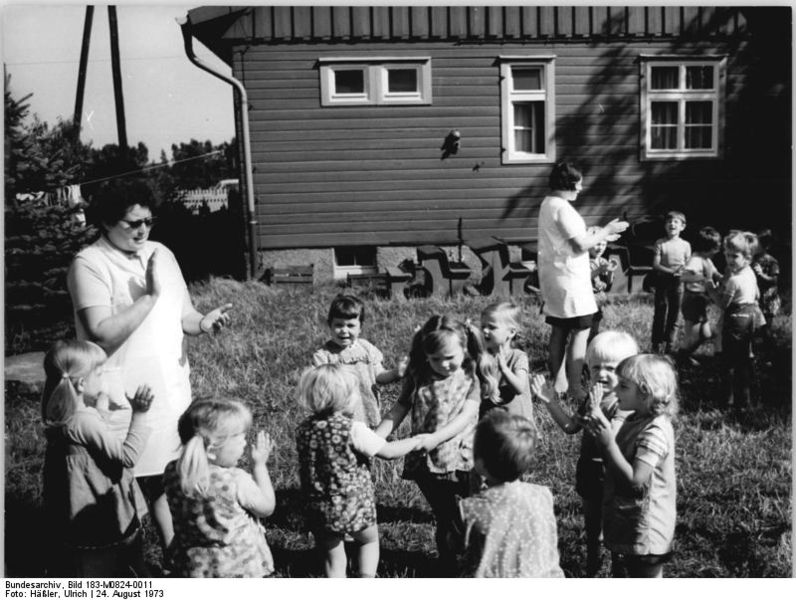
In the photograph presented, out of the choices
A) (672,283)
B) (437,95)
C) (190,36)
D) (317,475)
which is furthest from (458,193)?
(317,475)

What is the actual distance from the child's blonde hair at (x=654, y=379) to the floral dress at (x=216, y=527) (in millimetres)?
1349

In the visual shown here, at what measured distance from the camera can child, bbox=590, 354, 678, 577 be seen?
2719 millimetres

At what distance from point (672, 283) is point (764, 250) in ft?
2.71

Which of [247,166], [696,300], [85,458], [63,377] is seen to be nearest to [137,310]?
[63,377]

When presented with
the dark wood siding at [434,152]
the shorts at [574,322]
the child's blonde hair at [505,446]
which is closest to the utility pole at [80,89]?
the dark wood siding at [434,152]

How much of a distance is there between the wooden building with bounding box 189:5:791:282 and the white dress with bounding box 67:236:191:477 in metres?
8.26

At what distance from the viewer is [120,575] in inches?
124

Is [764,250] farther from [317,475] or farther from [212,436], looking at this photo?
[212,436]

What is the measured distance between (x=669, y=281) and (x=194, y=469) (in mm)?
4912

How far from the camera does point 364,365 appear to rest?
12.6ft

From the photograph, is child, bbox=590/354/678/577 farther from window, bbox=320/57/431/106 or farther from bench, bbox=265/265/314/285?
window, bbox=320/57/431/106

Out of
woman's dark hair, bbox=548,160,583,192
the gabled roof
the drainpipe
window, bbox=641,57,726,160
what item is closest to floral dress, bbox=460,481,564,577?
woman's dark hair, bbox=548,160,583,192

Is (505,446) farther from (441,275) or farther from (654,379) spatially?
(441,275)

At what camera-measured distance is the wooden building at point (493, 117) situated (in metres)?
11.2
